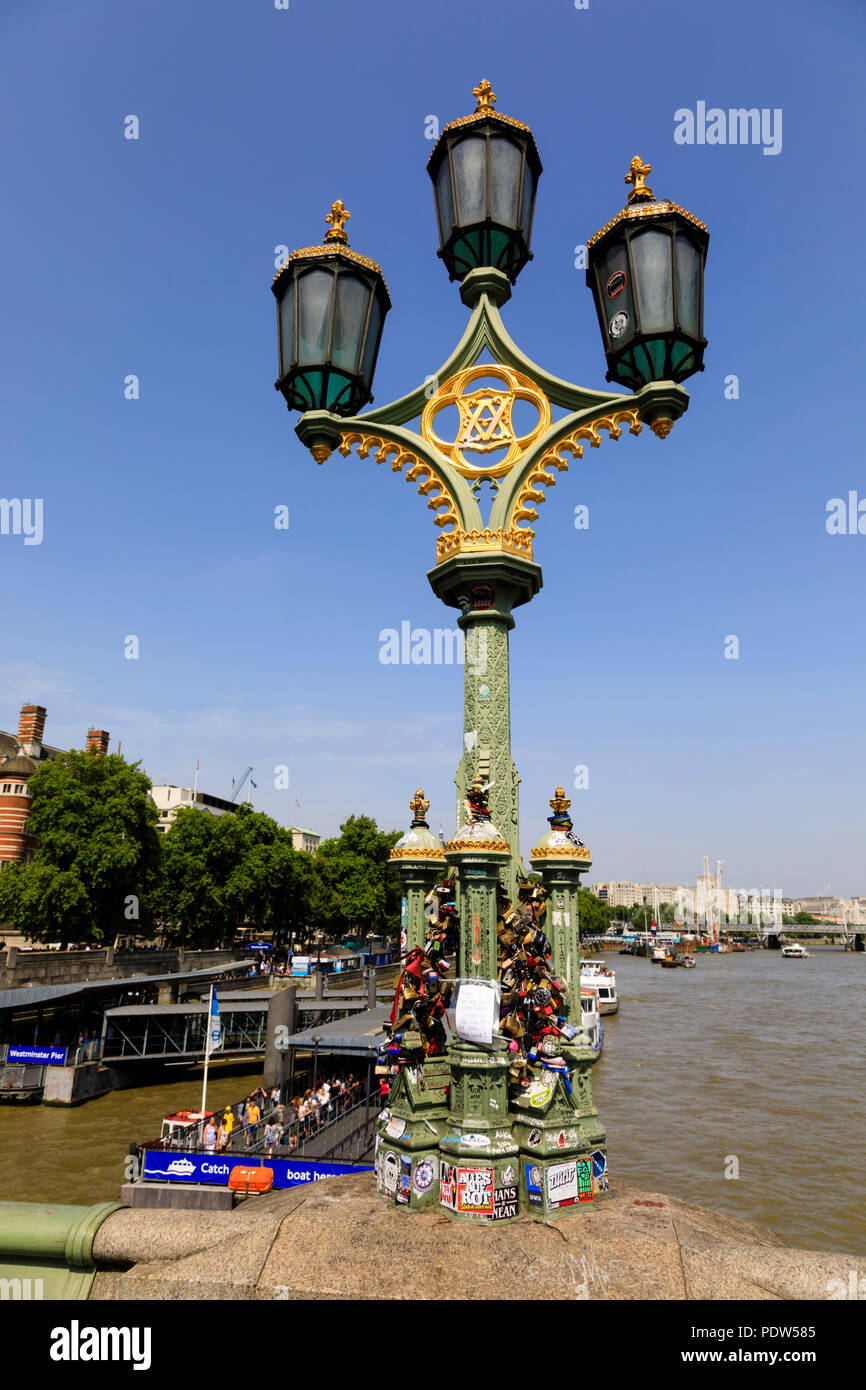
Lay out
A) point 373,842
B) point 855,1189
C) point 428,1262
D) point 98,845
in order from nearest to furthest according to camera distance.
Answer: point 428,1262 → point 855,1189 → point 98,845 → point 373,842

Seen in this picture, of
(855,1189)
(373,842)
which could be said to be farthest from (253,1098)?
(373,842)

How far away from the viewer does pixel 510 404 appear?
7727mm

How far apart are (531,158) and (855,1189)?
2266 cm

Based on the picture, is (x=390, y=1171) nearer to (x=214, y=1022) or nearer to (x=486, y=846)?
(x=486, y=846)

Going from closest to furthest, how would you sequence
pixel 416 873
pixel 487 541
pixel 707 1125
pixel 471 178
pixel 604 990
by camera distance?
pixel 487 541
pixel 416 873
pixel 471 178
pixel 707 1125
pixel 604 990

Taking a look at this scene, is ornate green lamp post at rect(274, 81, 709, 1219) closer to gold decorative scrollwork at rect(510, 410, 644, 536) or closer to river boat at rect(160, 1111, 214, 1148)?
gold decorative scrollwork at rect(510, 410, 644, 536)

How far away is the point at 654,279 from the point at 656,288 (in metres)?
0.10

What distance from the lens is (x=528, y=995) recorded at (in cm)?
643

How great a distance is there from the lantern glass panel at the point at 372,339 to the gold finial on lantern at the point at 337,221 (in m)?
0.67

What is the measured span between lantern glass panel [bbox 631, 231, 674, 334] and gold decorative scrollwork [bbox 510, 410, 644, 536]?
0.79 m

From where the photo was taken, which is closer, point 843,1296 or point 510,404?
point 843,1296

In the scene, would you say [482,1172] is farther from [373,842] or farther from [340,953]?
[373,842]

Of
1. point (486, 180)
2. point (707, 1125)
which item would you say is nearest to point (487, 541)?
point (486, 180)

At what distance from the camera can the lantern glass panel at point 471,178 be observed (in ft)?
26.1
